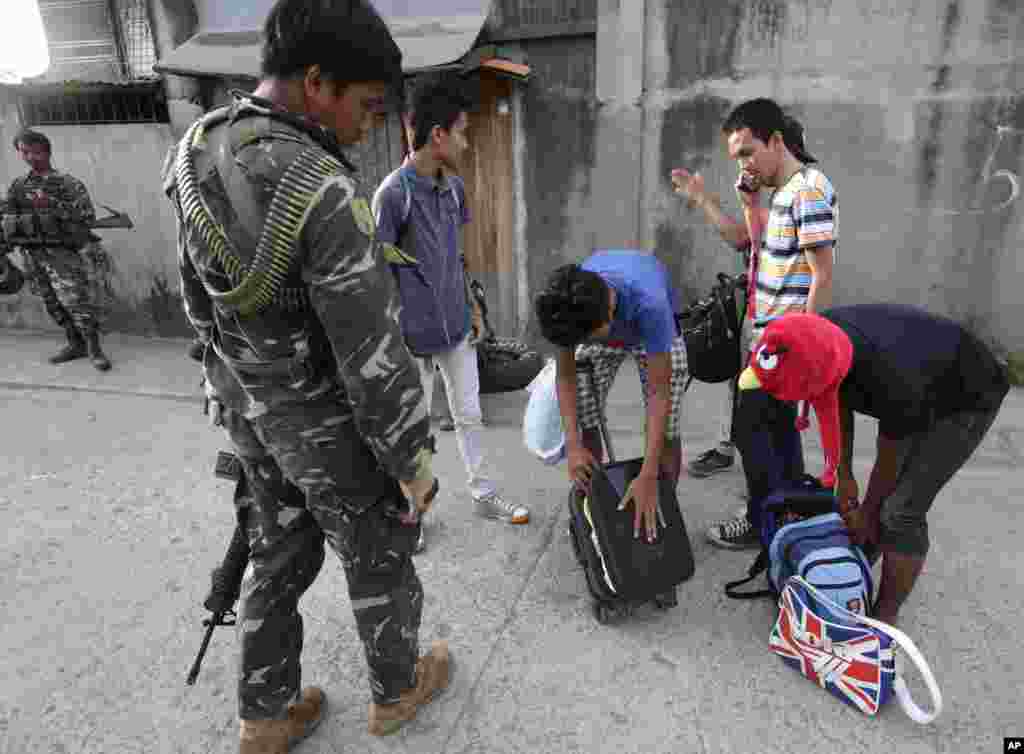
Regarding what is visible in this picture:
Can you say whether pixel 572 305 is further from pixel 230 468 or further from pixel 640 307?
pixel 230 468

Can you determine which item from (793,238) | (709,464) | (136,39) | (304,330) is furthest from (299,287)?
(136,39)

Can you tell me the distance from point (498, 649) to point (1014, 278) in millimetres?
4405

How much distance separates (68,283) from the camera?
531 centimetres

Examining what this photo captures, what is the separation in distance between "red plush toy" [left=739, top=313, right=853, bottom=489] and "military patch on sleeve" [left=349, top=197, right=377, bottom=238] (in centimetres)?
115

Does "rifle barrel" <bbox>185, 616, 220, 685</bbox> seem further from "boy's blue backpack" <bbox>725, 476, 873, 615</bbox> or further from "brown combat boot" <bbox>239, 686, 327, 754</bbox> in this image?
"boy's blue backpack" <bbox>725, 476, 873, 615</bbox>

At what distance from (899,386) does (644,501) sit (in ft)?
2.87

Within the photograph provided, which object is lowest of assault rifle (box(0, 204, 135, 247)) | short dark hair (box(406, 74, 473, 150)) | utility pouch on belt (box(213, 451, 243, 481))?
utility pouch on belt (box(213, 451, 243, 481))

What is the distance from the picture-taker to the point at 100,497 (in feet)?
11.2

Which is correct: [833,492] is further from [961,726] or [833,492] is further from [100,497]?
[100,497]

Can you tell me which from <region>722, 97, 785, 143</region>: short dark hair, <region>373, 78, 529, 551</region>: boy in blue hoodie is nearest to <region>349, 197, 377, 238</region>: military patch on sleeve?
<region>373, 78, 529, 551</region>: boy in blue hoodie

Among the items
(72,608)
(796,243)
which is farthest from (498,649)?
(796,243)

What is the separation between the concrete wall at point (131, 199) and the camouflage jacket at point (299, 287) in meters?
5.16

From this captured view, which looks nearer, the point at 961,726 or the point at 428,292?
the point at 961,726

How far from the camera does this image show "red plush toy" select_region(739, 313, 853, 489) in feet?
5.92
